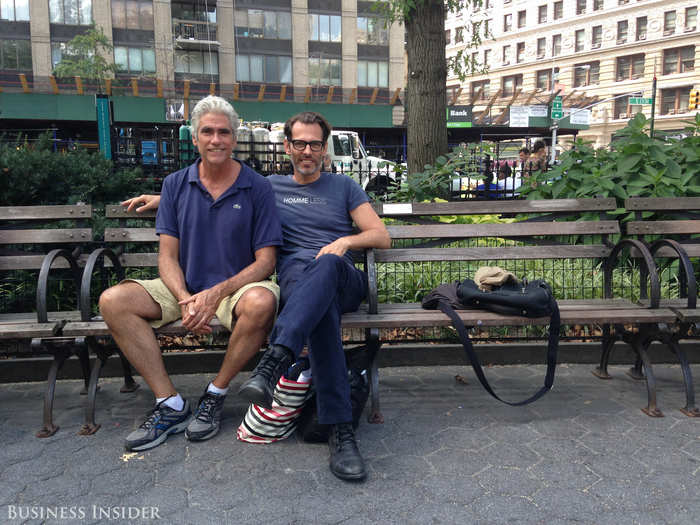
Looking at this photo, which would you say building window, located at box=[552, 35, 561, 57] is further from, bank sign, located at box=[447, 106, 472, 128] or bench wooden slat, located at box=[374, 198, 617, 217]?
bench wooden slat, located at box=[374, 198, 617, 217]

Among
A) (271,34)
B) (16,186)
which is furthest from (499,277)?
(271,34)

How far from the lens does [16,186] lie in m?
5.08

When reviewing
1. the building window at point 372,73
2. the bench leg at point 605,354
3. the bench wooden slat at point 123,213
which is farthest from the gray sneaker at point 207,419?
the building window at point 372,73

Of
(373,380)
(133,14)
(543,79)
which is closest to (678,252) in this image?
(373,380)

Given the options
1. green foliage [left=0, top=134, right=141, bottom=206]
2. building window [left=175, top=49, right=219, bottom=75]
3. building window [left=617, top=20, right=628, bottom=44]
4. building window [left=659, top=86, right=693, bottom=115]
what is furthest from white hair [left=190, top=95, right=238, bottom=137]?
building window [left=617, top=20, right=628, bottom=44]

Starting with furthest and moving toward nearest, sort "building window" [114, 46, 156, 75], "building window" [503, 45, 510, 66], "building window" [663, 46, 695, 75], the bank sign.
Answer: "building window" [503, 45, 510, 66], "building window" [663, 46, 695, 75], the bank sign, "building window" [114, 46, 156, 75]

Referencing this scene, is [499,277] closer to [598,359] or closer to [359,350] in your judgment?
[359,350]

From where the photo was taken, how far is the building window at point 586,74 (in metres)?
61.9

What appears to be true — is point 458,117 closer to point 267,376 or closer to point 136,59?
point 136,59

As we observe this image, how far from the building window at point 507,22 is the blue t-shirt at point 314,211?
249ft

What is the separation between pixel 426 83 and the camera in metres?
7.24

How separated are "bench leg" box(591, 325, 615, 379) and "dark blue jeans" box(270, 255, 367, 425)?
2171 mm

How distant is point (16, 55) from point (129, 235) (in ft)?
125

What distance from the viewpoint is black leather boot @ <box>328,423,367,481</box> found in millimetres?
2805
